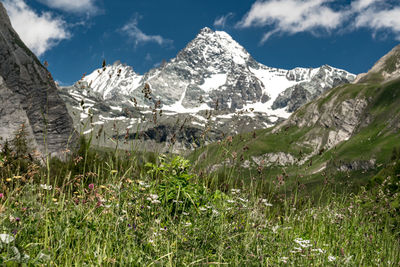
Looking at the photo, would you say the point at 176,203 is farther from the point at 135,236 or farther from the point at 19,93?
the point at 19,93

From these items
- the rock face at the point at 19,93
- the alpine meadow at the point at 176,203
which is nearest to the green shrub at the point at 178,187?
the alpine meadow at the point at 176,203

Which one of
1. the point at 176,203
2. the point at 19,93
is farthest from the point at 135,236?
the point at 19,93

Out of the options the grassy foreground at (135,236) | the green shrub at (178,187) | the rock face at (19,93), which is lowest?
the grassy foreground at (135,236)

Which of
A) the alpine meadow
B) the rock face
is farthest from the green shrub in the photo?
the rock face

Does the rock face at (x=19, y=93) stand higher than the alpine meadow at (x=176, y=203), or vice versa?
the rock face at (x=19, y=93)

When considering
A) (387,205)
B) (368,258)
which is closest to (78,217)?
(368,258)

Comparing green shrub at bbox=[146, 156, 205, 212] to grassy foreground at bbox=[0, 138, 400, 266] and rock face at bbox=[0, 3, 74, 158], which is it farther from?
rock face at bbox=[0, 3, 74, 158]

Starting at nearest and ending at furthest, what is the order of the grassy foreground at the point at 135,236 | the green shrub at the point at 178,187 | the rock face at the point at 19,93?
the grassy foreground at the point at 135,236, the green shrub at the point at 178,187, the rock face at the point at 19,93

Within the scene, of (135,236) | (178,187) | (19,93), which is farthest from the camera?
(19,93)

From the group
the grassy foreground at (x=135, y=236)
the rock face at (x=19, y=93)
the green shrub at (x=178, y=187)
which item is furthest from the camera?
the rock face at (x=19, y=93)

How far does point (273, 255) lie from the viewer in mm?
3658

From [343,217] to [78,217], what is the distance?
507 centimetres

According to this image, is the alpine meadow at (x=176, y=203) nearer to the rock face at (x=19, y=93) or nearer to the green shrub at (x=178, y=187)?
the green shrub at (x=178, y=187)

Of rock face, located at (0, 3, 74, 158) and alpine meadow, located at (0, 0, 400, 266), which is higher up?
rock face, located at (0, 3, 74, 158)
